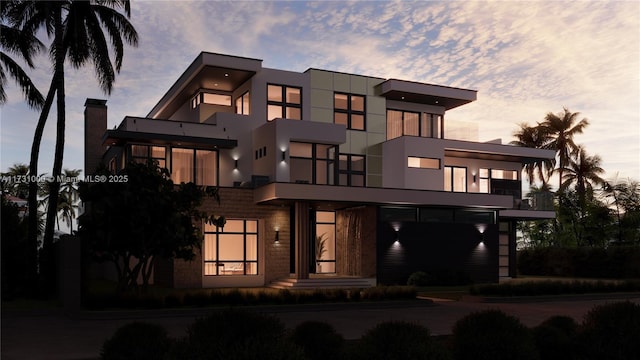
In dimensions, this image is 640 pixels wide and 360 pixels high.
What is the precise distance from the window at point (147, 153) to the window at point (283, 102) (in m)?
6.15

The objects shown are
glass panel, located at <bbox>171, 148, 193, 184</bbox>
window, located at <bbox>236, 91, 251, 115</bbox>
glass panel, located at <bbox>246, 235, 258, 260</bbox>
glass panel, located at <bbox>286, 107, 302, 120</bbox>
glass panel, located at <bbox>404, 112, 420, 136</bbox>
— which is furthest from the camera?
glass panel, located at <bbox>404, 112, 420, 136</bbox>

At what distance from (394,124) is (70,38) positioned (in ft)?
64.5

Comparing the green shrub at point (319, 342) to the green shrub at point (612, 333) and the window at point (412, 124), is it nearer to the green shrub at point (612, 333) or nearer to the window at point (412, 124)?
the green shrub at point (612, 333)

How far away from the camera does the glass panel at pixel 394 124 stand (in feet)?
127

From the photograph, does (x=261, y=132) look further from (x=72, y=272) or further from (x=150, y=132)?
(x=72, y=272)

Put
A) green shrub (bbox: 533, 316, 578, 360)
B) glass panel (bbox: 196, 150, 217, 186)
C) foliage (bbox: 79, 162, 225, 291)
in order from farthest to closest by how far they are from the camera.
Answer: glass panel (bbox: 196, 150, 217, 186)
foliage (bbox: 79, 162, 225, 291)
green shrub (bbox: 533, 316, 578, 360)

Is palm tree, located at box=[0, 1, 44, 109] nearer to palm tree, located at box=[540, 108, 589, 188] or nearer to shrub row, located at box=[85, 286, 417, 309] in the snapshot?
shrub row, located at box=[85, 286, 417, 309]

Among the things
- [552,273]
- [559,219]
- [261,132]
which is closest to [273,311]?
[261,132]

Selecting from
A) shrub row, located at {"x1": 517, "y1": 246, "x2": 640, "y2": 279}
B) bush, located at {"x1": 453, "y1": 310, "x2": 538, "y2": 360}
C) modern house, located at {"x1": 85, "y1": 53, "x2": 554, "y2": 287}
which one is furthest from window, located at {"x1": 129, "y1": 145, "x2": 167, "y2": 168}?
shrub row, located at {"x1": 517, "y1": 246, "x2": 640, "y2": 279}

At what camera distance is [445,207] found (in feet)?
110

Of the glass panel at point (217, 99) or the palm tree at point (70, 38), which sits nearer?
the palm tree at point (70, 38)

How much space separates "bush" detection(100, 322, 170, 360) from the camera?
838 cm

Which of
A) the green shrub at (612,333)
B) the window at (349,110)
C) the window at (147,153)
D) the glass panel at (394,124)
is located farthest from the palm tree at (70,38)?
the green shrub at (612,333)

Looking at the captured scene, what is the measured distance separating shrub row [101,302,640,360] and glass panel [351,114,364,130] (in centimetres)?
2636
